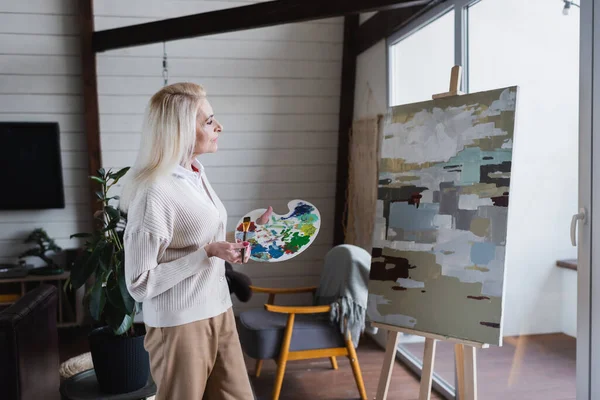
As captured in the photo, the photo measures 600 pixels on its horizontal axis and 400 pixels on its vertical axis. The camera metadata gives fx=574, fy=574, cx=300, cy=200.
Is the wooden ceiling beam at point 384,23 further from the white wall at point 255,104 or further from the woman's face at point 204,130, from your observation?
the woman's face at point 204,130

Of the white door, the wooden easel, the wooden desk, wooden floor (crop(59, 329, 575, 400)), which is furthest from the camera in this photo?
the wooden desk

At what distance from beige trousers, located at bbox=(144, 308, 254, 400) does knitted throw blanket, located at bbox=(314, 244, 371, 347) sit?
53.1 inches

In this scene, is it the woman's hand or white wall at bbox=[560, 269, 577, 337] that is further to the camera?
white wall at bbox=[560, 269, 577, 337]

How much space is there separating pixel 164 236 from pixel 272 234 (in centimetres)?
41

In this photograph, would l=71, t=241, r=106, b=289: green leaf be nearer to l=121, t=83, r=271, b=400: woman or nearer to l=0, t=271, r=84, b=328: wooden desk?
l=121, t=83, r=271, b=400: woman

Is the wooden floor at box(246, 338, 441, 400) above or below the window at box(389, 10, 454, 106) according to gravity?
below

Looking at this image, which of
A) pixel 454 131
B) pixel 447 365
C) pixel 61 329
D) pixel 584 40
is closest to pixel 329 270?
pixel 447 365

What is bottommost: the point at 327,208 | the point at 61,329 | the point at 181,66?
the point at 61,329

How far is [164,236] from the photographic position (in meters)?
1.61

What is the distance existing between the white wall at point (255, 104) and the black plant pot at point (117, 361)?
192 cm

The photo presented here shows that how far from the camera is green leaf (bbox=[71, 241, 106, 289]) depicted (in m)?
2.65

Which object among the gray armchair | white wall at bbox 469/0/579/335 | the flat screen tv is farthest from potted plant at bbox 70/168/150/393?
the flat screen tv

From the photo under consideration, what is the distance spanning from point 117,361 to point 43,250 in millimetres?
1959

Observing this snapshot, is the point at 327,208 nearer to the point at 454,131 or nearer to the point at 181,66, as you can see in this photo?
the point at 181,66
